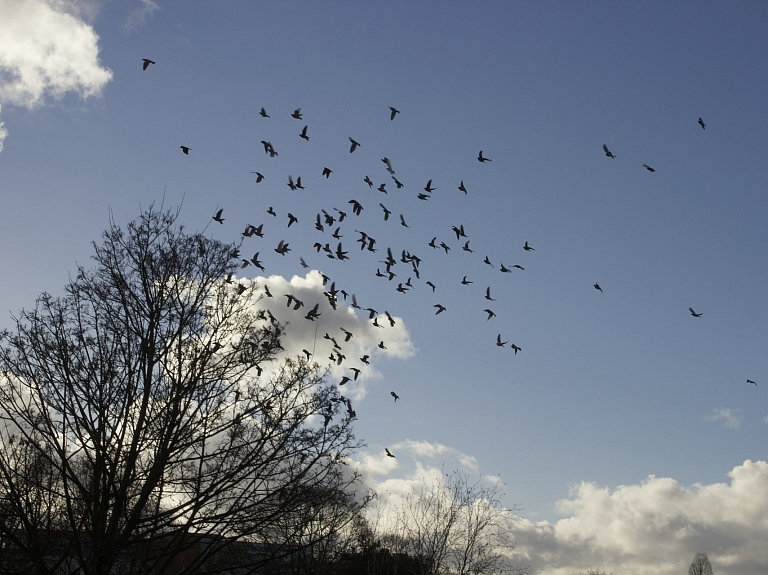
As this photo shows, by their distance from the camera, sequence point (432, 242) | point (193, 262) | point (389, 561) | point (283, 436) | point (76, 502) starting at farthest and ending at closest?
point (389, 561)
point (432, 242)
point (193, 262)
point (283, 436)
point (76, 502)

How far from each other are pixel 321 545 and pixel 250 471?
50.4 ft

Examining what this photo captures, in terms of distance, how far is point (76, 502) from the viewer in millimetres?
10953

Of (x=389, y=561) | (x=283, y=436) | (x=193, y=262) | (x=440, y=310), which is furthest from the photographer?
(x=389, y=561)

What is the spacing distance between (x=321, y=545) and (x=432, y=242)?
13804 millimetres

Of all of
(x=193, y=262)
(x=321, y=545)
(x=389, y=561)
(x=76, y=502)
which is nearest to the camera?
(x=76, y=502)

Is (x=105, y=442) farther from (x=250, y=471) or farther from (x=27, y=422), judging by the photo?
(x=250, y=471)

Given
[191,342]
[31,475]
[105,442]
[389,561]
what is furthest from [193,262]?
[389,561]

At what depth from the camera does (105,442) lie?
11133mm

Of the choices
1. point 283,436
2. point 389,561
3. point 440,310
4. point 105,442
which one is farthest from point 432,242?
point 389,561

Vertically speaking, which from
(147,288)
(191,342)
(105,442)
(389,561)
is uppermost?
(147,288)

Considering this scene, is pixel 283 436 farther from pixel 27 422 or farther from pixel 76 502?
pixel 27 422

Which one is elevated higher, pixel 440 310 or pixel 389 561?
pixel 440 310

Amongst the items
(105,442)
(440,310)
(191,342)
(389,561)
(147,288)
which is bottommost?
(389,561)

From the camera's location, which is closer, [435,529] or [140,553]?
[140,553]
